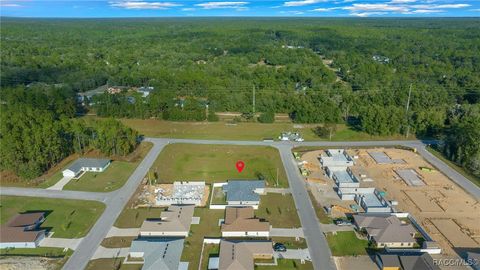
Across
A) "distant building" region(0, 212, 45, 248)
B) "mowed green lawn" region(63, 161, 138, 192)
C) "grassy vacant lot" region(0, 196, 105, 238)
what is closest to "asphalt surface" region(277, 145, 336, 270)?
"mowed green lawn" region(63, 161, 138, 192)

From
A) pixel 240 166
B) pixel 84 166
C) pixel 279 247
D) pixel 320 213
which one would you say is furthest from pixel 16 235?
pixel 320 213

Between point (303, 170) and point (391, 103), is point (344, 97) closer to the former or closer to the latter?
point (391, 103)

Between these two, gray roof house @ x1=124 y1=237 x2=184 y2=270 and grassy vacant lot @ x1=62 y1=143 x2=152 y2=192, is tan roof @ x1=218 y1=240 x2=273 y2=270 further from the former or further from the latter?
grassy vacant lot @ x1=62 y1=143 x2=152 y2=192

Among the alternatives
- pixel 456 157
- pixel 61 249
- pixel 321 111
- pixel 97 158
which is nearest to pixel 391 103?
pixel 321 111

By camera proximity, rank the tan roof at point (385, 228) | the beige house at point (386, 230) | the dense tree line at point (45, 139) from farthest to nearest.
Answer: the dense tree line at point (45, 139)
the tan roof at point (385, 228)
the beige house at point (386, 230)

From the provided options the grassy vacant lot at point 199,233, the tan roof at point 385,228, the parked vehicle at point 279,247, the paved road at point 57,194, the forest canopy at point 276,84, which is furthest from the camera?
the forest canopy at point 276,84

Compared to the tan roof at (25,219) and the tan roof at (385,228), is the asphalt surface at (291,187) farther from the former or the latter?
the tan roof at (25,219)

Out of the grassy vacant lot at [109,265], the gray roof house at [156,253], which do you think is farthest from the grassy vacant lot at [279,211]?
the grassy vacant lot at [109,265]

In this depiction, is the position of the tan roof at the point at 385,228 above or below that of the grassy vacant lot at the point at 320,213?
above
